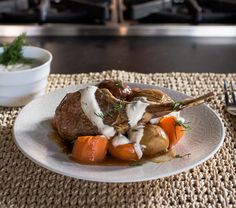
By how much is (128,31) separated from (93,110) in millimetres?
838

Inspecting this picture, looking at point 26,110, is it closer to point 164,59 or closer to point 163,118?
point 163,118

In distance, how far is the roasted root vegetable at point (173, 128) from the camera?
845mm

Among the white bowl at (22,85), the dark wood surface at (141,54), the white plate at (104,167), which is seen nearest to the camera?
the white plate at (104,167)

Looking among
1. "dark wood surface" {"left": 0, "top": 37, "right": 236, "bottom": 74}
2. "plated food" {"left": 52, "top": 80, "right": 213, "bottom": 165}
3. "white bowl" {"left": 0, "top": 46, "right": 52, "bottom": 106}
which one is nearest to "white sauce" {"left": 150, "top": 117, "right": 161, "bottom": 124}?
"plated food" {"left": 52, "top": 80, "right": 213, "bottom": 165}

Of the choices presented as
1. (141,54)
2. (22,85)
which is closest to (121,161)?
(22,85)

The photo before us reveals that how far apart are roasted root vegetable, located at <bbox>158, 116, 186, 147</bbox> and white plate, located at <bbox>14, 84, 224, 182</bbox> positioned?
0.02 meters

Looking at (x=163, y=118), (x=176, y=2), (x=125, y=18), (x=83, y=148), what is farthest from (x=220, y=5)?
(x=83, y=148)

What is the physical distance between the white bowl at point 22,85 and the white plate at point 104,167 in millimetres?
75

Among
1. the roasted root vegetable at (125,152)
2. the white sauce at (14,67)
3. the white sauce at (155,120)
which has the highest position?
the white sauce at (155,120)

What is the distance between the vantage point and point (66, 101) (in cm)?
87

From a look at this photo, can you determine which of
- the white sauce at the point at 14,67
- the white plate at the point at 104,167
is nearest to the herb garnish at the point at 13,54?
the white sauce at the point at 14,67

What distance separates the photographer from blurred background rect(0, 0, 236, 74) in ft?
4.68

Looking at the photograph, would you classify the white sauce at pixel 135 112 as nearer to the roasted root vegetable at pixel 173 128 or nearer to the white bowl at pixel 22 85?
the roasted root vegetable at pixel 173 128

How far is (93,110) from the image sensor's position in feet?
2.75
